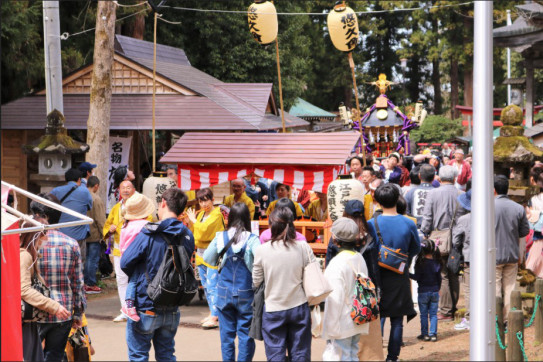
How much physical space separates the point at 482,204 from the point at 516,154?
5.39 m

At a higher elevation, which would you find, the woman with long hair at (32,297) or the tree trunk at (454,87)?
the tree trunk at (454,87)

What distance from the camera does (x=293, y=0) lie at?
27188 mm

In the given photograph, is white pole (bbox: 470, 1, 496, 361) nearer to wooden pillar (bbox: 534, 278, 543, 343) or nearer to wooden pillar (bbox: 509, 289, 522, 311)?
wooden pillar (bbox: 509, 289, 522, 311)

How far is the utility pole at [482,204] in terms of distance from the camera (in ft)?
16.8

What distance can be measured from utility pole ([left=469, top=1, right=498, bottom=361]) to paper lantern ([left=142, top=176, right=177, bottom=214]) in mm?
6944

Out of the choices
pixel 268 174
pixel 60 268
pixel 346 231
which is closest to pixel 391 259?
pixel 346 231

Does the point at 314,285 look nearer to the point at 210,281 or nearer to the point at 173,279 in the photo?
the point at 173,279

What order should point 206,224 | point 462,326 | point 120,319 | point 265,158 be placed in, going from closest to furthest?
point 206,224
point 462,326
point 120,319
point 265,158

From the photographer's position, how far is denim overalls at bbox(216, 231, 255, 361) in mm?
7219

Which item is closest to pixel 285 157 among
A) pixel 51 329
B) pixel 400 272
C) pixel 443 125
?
pixel 400 272

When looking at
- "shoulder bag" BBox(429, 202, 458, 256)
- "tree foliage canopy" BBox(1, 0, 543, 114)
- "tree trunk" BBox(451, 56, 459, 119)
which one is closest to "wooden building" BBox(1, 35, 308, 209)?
"tree foliage canopy" BBox(1, 0, 543, 114)

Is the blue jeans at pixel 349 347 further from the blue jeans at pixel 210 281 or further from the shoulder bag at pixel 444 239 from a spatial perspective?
the shoulder bag at pixel 444 239

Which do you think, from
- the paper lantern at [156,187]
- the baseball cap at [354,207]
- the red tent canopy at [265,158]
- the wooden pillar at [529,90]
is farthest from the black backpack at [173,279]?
the wooden pillar at [529,90]

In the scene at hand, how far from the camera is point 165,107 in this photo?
1622 cm
